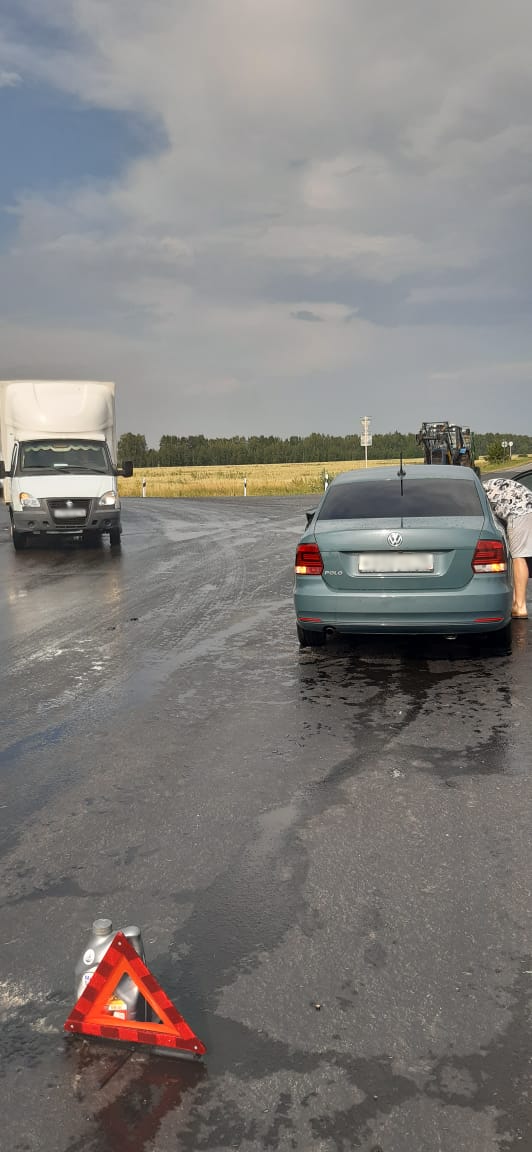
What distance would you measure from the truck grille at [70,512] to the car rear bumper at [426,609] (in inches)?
409

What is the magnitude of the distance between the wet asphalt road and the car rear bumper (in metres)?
0.38

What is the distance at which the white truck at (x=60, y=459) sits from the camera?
16.5 meters

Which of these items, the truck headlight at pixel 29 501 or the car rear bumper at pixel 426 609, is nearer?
the car rear bumper at pixel 426 609

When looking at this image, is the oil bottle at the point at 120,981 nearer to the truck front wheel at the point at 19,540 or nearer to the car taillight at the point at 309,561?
the car taillight at the point at 309,561

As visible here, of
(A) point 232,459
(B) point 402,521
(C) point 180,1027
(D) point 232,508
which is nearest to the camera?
(C) point 180,1027

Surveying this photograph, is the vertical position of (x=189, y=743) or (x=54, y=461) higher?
(x=54, y=461)

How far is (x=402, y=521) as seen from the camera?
6957 millimetres

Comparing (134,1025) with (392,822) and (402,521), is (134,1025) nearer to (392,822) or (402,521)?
(392,822)

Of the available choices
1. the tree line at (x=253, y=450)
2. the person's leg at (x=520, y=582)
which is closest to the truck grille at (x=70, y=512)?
the person's leg at (x=520, y=582)

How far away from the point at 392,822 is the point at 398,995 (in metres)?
1.29

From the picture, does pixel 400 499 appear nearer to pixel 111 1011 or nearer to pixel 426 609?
pixel 426 609

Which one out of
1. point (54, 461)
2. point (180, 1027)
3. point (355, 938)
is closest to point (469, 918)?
point (355, 938)

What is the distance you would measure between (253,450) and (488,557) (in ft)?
545

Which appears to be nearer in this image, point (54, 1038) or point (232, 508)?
point (54, 1038)
